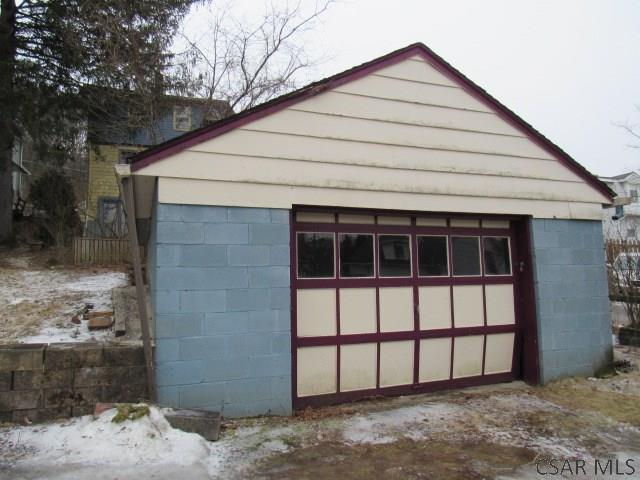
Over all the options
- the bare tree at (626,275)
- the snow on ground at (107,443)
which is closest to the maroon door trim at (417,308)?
the snow on ground at (107,443)

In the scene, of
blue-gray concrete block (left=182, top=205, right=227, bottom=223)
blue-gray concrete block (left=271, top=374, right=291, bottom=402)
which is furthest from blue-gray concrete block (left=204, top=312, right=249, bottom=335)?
blue-gray concrete block (left=182, top=205, right=227, bottom=223)

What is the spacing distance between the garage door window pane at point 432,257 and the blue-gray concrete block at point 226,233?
2322mm

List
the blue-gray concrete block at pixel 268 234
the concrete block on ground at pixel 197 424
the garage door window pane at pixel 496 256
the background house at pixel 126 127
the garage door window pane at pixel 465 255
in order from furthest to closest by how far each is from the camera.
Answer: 1. the background house at pixel 126 127
2. the garage door window pane at pixel 496 256
3. the garage door window pane at pixel 465 255
4. the blue-gray concrete block at pixel 268 234
5. the concrete block on ground at pixel 197 424

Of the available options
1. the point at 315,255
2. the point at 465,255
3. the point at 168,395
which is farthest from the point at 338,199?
the point at 168,395

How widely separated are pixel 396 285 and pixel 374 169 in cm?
146

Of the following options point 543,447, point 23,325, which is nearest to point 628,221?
point 543,447

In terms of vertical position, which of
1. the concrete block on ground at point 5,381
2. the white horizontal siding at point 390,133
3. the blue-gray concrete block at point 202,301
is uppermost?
the white horizontal siding at point 390,133

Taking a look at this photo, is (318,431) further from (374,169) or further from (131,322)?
(374,169)

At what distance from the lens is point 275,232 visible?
16.1 ft

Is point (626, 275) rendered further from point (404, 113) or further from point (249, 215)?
point (249, 215)

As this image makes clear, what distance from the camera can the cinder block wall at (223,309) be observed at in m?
4.45

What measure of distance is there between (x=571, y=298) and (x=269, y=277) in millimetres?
4333

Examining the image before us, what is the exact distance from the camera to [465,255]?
605cm

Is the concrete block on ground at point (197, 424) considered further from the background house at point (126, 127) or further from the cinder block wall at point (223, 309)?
the background house at point (126, 127)
